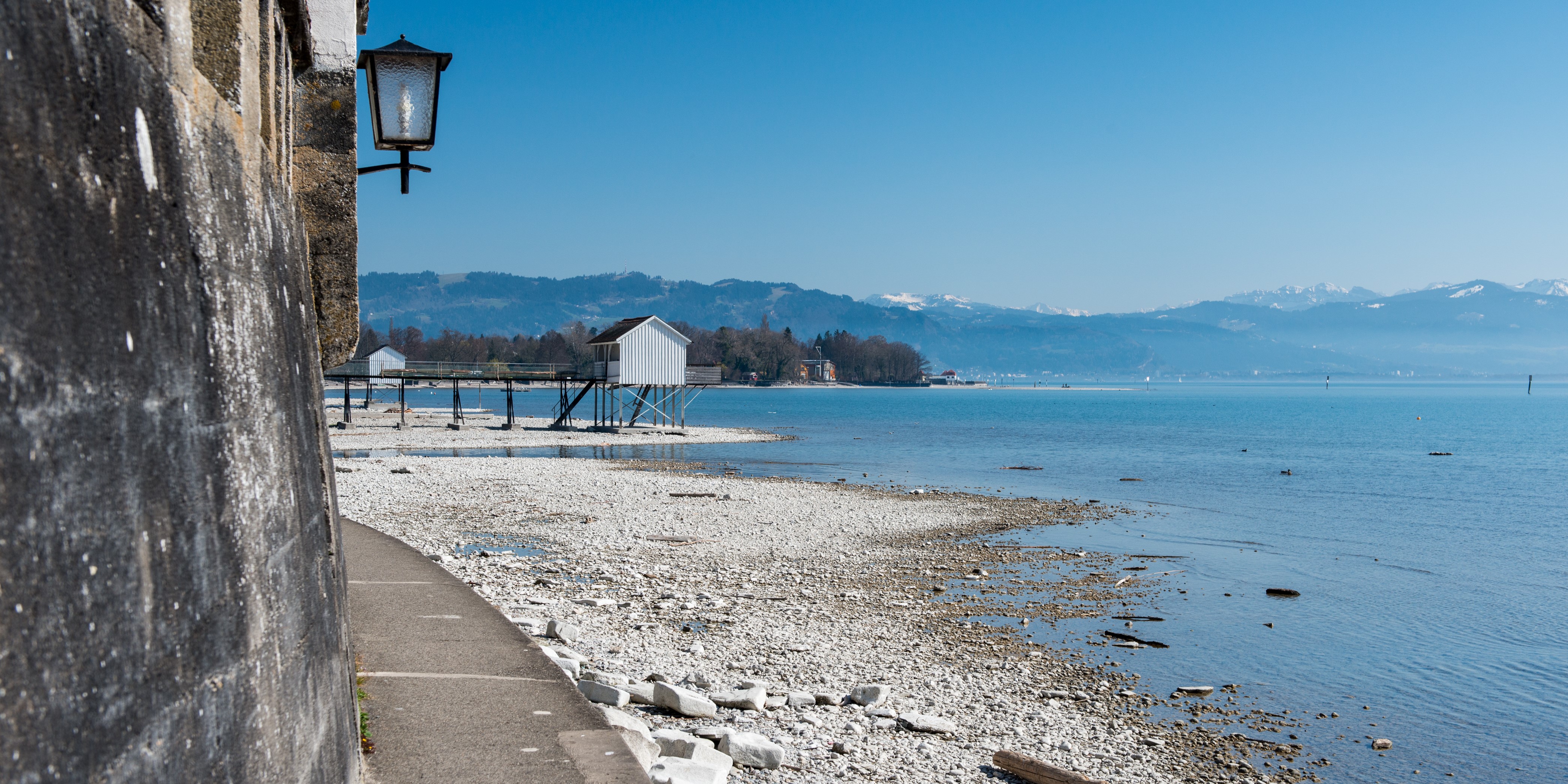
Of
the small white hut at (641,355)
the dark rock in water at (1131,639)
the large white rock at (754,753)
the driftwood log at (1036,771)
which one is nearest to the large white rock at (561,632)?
the large white rock at (754,753)

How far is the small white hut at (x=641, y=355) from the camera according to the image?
58.4 metres

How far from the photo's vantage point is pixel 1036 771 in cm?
827

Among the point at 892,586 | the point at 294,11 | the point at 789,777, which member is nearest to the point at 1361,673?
the point at 892,586

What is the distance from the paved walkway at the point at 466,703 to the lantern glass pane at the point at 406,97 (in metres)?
3.88

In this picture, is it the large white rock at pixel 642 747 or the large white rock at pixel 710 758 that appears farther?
the large white rock at pixel 710 758

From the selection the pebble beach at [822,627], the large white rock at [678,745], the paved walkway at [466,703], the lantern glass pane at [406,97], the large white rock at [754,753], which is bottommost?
the pebble beach at [822,627]

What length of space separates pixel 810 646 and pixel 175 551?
10455 mm

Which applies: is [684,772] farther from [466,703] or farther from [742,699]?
[742,699]

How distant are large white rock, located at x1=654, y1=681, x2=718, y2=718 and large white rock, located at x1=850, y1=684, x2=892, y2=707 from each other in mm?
1730

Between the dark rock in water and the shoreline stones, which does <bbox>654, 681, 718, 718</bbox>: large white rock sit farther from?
the dark rock in water

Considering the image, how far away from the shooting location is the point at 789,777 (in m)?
7.77

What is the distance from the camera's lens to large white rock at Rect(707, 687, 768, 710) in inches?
370

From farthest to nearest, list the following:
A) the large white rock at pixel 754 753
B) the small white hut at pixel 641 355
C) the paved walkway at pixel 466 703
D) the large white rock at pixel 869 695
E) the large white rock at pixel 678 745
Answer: the small white hut at pixel 641 355
the large white rock at pixel 869 695
the large white rock at pixel 754 753
the large white rock at pixel 678 745
the paved walkway at pixel 466 703

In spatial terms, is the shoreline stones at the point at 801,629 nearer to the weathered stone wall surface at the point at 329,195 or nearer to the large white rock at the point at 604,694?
the large white rock at the point at 604,694
